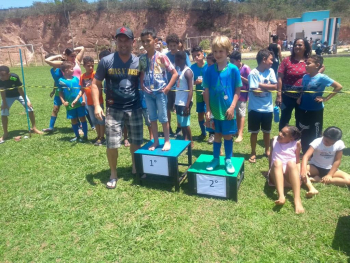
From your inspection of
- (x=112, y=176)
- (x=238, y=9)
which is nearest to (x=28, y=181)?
(x=112, y=176)

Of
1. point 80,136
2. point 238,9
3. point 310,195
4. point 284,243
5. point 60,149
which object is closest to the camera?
point 284,243

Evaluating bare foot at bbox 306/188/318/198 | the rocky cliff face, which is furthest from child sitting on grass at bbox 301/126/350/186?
the rocky cliff face

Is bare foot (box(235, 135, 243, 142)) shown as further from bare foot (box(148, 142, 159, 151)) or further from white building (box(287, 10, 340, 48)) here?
white building (box(287, 10, 340, 48))

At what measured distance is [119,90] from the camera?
3.97 metres

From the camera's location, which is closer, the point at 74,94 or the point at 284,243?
the point at 284,243

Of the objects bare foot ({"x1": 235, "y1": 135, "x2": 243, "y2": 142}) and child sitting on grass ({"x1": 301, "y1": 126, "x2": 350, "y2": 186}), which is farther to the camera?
bare foot ({"x1": 235, "y1": 135, "x2": 243, "y2": 142})

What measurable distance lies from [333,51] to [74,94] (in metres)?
29.1

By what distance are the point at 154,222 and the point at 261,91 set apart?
2.62 m

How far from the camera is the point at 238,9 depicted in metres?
40.9

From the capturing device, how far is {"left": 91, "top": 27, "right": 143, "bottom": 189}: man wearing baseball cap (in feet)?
12.7

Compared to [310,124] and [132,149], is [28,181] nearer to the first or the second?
[132,149]

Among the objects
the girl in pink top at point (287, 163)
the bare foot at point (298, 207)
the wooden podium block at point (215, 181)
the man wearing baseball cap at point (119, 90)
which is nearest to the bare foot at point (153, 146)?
the man wearing baseball cap at point (119, 90)

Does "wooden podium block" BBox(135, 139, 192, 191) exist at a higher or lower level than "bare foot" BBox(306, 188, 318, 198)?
higher

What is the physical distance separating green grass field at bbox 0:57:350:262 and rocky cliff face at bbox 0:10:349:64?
39.0 m
